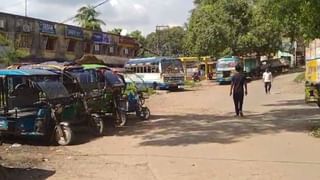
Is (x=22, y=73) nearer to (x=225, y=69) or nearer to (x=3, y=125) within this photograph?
(x=3, y=125)

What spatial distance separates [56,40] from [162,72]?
32.8 ft

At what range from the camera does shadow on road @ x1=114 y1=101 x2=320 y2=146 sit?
12680 mm

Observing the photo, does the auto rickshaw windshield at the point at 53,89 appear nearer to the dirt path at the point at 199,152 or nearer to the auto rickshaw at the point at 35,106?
the auto rickshaw at the point at 35,106

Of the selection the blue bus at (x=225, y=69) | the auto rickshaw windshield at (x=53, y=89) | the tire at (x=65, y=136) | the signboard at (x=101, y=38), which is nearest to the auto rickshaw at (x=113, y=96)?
the auto rickshaw windshield at (x=53, y=89)

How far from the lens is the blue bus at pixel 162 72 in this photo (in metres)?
38.2

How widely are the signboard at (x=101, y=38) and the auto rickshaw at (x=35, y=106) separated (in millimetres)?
36371

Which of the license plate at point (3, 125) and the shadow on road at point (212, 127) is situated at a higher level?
the license plate at point (3, 125)

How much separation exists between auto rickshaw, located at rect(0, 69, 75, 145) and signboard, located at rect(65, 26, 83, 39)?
3110 centimetres

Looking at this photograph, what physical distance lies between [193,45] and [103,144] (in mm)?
41410

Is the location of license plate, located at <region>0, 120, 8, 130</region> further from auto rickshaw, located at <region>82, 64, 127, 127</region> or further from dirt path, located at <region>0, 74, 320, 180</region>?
auto rickshaw, located at <region>82, 64, 127, 127</region>

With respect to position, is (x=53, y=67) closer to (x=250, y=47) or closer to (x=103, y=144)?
(x=103, y=144)

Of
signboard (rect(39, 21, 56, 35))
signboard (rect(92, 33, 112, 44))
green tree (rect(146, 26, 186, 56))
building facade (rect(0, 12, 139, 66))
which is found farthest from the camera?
green tree (rect(146, 26, 186, 56))

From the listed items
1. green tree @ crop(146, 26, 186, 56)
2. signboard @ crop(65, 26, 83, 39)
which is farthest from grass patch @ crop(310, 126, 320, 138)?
green tree @ crop(146, 26, 186, 56)

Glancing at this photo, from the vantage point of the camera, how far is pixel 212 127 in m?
14.8
